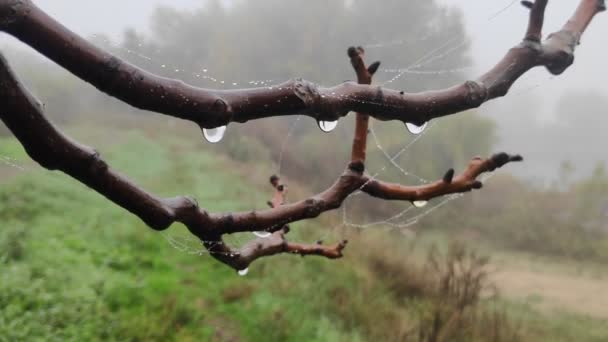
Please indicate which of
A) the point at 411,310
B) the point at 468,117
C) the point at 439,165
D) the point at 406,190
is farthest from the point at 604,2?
the point at 468,117

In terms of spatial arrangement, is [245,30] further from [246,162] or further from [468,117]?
[468,117]

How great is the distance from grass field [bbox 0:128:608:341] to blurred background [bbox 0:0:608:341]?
3 centimetres

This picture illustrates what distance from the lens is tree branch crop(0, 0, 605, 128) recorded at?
61 centimetres

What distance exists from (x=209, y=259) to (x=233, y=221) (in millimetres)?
5320

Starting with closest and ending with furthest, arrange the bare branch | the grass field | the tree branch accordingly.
Result: the tree branch, the bare branch, the grass field

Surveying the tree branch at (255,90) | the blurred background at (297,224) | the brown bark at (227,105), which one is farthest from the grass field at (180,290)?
the tree branch at (255,90)

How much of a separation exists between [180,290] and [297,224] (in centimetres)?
363

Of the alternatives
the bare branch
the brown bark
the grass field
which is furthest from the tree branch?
the grass field

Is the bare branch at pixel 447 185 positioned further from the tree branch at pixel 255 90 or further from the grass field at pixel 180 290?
the grass field at pixel 180 290

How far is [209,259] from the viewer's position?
6.10 metres

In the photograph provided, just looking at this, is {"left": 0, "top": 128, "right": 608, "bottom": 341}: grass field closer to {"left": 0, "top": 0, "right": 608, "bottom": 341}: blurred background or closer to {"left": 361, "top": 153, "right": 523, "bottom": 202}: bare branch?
{"left": 0, "top": 0, "right": 608, "bottom": 341}: blurred background

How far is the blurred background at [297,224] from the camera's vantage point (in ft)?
14.5

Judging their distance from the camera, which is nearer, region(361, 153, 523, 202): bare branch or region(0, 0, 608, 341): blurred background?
region(361, 153, 523, 202): bare branch

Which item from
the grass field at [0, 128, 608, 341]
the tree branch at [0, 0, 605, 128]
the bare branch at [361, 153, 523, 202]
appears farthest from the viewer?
the grass field at [0, 128, 608, 341]
